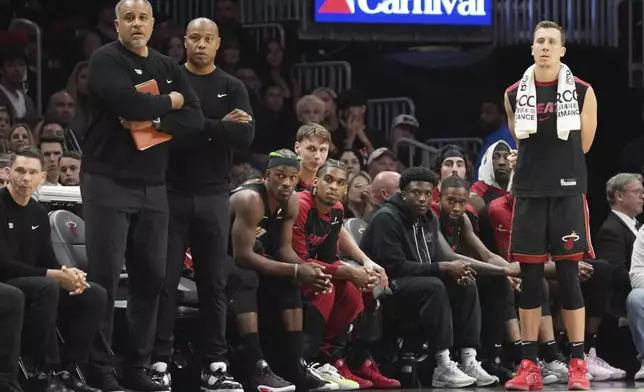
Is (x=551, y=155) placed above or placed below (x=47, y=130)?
below

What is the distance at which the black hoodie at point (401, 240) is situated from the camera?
26.4ft

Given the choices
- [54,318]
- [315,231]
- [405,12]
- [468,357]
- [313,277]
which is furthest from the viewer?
[405,12]

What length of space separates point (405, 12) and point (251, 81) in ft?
5.19

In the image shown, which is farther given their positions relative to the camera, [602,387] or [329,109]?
[329,109]

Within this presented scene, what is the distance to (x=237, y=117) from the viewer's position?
6.95m

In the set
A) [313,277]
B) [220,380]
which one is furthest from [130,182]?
[313,277]

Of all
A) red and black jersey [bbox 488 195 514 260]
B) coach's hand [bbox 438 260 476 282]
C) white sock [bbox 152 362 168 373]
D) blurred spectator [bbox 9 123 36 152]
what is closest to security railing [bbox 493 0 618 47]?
red and black jersey [bbox 488 195 514 260]

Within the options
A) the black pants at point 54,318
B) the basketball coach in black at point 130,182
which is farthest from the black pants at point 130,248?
the black pants at point 54,318


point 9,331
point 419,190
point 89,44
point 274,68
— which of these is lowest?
point 9,331

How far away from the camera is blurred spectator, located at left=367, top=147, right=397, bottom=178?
11008mm

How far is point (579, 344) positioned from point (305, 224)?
164 cm

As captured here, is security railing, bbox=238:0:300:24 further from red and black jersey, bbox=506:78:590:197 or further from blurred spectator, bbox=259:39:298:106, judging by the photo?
red and black jersey, bbox=506:78:590:197

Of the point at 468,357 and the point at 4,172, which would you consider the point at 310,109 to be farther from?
the point at 4,172

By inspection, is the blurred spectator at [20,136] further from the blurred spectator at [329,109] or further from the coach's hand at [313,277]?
the blurred spectator at [329,109]
